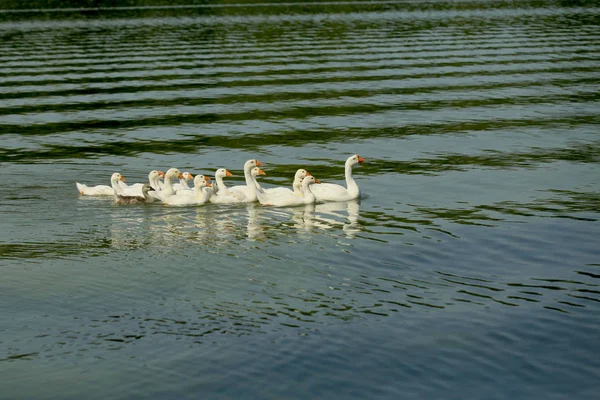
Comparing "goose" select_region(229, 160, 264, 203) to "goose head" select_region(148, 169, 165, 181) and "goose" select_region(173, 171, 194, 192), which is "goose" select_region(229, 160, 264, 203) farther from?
"goose head" select_region(148, 169, 165, 181)

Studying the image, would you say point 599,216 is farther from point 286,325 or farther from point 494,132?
point 494,132

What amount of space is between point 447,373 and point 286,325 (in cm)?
271

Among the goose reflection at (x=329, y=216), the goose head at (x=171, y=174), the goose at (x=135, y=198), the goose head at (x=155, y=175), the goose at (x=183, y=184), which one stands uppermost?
the goose head at (x=171, y=174)

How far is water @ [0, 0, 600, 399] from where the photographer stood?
13.6m

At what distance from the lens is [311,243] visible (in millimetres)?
19422

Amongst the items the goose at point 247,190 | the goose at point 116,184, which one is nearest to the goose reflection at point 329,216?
the goose at point 247,190

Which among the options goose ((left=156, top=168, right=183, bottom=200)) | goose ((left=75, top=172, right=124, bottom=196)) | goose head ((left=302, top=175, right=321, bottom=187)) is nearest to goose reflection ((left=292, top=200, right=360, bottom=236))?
goose head ((left=302, top=175, right=321, bottom=187))

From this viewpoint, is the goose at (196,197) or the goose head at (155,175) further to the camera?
the goose head at (155,175)

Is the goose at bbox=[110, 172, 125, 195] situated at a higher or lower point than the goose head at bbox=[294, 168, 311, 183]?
lower

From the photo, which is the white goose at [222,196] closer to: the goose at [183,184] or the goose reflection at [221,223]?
the goose reflection at [221,223]

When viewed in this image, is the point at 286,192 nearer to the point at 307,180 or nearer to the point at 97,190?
the point at 307,180

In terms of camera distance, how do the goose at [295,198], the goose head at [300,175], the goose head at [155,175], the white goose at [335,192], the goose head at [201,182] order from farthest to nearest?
the goose head at [155,175], the white goose at [335,192], the goose head at [300,175], the goose at [295,198], the goose head at [201,182]

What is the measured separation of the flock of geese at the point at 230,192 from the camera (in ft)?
74.7

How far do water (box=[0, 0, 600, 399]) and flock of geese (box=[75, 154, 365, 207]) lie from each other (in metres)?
0.41
